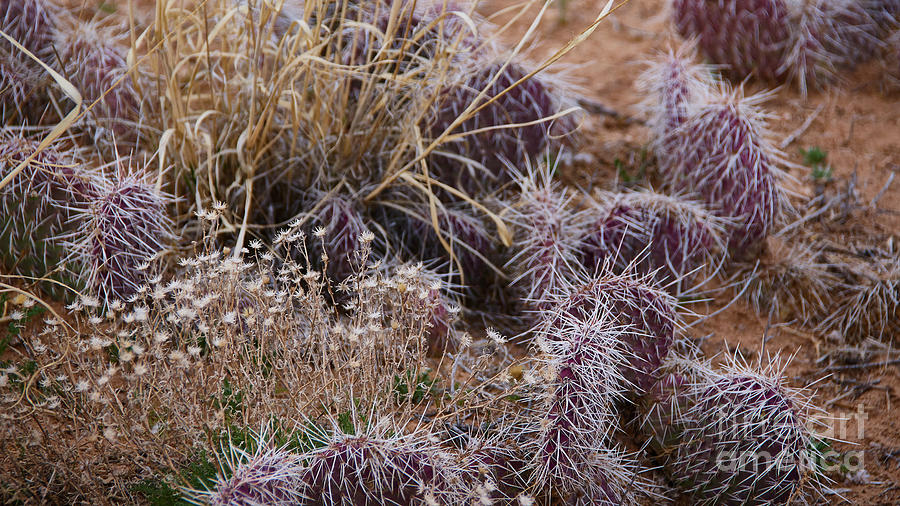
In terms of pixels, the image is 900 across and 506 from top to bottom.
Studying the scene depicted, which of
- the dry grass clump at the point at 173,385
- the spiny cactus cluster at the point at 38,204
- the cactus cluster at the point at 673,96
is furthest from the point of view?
the cactus cluster at the point at 673,96

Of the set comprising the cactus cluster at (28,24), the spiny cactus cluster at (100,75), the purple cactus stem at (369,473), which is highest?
the cactus cluster at (28,24)

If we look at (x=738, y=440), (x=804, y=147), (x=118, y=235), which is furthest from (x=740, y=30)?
(x=118, y=235)

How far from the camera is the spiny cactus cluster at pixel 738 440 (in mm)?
2025

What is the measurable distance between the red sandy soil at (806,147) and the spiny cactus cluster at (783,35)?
0.32ft

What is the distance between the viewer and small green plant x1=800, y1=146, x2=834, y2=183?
3410 mm

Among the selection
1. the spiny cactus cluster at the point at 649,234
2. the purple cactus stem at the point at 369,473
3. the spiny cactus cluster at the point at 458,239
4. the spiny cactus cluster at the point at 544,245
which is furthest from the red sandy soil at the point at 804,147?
the purple cactus stem at the point at 369,473

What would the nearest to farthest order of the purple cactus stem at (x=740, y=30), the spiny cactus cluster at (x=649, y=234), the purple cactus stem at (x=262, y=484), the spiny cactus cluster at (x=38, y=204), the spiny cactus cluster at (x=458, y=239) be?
the purple cactus stem at (x=262, y=484), the spiny cactus cluster at (x=38, y=204), the spiny cactus cluster at (x=649, y=234), the spiny cactus cluster at (x=458, y=239), the purple cactus stem at (x=740, y=30)

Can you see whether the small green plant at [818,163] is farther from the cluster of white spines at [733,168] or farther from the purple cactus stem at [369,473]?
the purple cactus stem at [369,473]

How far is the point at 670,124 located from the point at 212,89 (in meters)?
1.72

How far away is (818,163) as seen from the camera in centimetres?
349

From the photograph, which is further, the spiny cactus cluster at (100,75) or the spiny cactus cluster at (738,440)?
the spiny cactus cluster at (100,75)

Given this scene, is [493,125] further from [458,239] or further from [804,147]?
[804,147]

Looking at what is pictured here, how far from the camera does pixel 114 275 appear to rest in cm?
229

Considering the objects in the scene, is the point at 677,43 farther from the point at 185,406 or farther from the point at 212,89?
the point at 185,406
